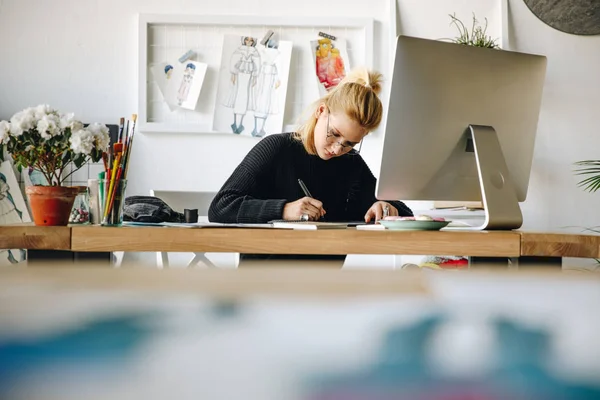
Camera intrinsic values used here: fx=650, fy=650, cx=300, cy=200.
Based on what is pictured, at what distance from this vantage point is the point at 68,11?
343cm

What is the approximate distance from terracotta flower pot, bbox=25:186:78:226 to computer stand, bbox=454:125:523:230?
0.96m

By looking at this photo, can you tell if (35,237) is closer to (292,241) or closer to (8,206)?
(292,241)

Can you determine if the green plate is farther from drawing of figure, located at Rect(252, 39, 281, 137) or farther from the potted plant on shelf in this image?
drawing of figure, located at Rect(252, 39, 281, 137)

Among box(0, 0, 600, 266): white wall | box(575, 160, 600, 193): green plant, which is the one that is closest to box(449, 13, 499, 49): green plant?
box(0, 0, 600, 266): white wall

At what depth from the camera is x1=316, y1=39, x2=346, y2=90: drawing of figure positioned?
11.3 ft

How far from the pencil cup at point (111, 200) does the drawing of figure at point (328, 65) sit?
2.12 meters

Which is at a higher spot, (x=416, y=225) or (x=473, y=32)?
(x=473, y=32)

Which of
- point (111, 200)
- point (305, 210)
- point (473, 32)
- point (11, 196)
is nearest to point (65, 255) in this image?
point (111, 200)

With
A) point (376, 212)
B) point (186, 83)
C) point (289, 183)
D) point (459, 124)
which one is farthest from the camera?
point (186, 83)

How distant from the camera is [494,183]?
1.63 metres

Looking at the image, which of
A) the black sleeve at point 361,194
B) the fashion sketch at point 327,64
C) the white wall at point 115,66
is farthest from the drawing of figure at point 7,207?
the black sleeve at point 361,194

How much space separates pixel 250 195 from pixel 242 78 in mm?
1514

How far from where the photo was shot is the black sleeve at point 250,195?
72.7 inches

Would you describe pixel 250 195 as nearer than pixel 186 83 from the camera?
Yes
